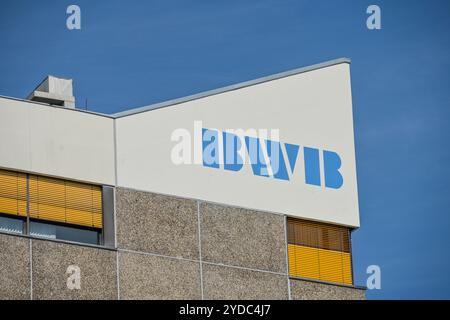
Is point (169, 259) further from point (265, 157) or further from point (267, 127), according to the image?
point (267, 127)

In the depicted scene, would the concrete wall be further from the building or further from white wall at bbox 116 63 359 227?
white wall at bbox 116 63 359 227

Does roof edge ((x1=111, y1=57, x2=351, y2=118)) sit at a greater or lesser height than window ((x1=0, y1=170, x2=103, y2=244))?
greater

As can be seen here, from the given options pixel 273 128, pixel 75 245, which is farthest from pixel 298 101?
pixel 75 245

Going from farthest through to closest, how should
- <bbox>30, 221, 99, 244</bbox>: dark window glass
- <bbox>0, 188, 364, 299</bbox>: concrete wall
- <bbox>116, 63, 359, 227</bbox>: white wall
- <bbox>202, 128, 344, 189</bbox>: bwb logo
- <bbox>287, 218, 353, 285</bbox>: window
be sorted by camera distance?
<bbox>287, 218, 353, 285</bbox>: window
<bbox>202, 128, 344, 189</bbox>: bwb logo
<bbox>116, 63, 359, 227</bbox>: white wall
<bbox>30, 221, 99, 244</bbox>: dark window glass
<bbox>0, 188, 364, 299</bbox>: concrete wall

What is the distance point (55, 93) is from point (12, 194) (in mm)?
3975

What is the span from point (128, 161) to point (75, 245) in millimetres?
2575

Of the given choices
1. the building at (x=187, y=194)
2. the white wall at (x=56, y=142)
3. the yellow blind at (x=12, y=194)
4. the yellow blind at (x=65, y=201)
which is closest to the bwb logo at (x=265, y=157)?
the building at (x=187, y=194)

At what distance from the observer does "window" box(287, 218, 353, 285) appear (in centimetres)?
3656

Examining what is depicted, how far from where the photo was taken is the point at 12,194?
32625 mm

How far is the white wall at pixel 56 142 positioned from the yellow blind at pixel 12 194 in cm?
23

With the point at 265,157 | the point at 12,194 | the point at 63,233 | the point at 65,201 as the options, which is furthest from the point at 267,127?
the point at 12,194

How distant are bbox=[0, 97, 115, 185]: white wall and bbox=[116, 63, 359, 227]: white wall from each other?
1.34 feet

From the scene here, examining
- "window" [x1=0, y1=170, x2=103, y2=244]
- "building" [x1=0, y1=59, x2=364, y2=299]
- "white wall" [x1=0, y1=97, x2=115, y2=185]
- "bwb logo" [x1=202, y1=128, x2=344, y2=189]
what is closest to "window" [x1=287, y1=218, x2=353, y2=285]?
"building" [x1=0, y1=59, x2=364, y2=299]
